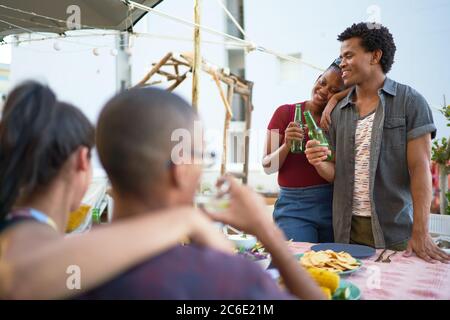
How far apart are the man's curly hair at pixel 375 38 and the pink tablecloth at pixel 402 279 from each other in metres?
1.23

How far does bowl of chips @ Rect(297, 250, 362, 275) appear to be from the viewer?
62.3 inches

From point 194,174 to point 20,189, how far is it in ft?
1.41

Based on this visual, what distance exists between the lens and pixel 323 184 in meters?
2.57

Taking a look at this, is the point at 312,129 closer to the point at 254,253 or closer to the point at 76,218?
the point at 254,253

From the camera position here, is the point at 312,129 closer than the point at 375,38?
No

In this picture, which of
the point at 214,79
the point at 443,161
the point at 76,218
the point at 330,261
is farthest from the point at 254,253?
the point at 214,79

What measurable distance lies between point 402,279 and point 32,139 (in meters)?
1.42

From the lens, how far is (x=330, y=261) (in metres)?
1.64

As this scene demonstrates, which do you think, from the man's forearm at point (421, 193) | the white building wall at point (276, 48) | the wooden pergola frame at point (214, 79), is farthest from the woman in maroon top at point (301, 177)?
the white building wall at point (276, 48)
